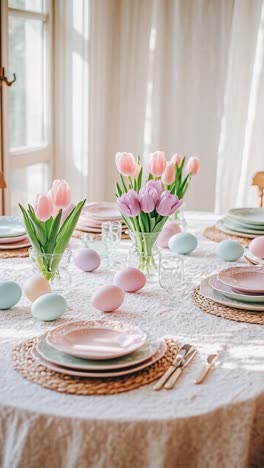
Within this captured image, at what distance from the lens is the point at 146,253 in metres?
1.93

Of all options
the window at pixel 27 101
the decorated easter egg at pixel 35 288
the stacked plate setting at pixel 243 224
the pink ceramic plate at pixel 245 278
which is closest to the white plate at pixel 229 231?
the stacked plate setting at pixel 243 224

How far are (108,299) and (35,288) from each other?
0.18 m

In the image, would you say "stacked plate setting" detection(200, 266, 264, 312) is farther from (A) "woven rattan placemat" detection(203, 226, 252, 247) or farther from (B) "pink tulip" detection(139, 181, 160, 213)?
(A) "woven rattan placemat" detection(203, 226, 252, 247)

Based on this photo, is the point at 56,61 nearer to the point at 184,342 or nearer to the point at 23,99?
the point at 23,99

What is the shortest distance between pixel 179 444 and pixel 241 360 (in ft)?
0.98

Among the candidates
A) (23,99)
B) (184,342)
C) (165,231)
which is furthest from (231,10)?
(184,342)

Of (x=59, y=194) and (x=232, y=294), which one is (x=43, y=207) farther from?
(x=232, y=294)

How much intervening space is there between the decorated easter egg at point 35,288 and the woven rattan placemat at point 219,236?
0.81 meters

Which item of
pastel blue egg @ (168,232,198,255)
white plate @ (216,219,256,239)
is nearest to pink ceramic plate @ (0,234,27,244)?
pastel blue egg @ (168,232,198,255)

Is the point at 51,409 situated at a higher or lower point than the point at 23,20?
lower

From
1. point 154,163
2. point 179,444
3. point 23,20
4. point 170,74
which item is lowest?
point 179,444

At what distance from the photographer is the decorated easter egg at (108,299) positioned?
5.33 ft

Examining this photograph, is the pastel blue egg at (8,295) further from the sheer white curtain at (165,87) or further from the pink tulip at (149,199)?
the sheer white curtain at (165,87)

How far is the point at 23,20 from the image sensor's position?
3.26 m
